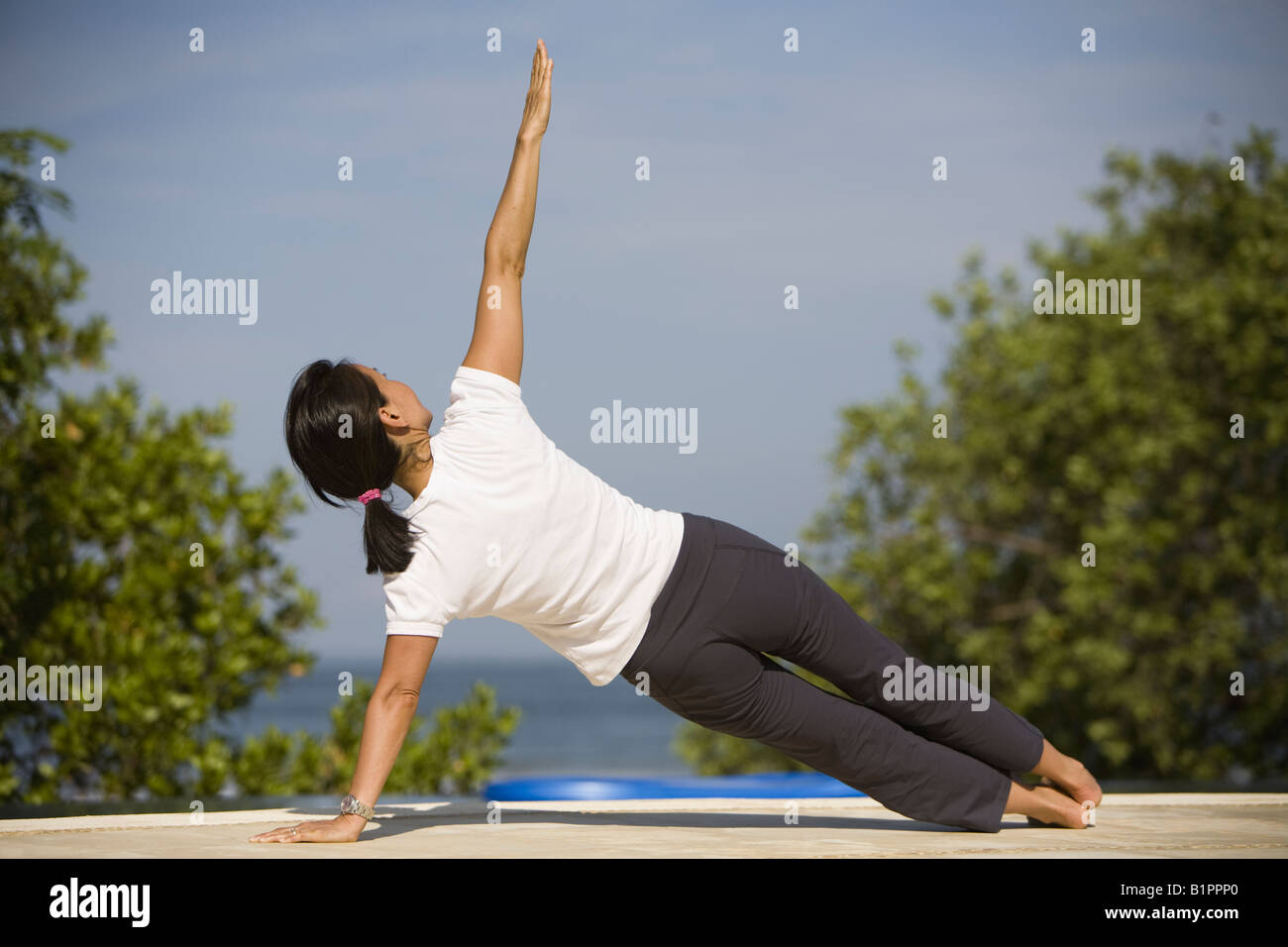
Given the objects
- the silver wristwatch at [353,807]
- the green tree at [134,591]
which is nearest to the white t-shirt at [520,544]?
the silver wristwatch at [353,807]

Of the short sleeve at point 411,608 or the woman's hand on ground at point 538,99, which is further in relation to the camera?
the woman's hand on ground at point 538,99

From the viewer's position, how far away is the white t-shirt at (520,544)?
2.44m

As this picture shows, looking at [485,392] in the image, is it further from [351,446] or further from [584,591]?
[584,591]

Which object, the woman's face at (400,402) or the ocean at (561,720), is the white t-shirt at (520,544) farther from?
the ocean at (561,720)

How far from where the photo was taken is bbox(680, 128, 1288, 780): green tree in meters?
6.64

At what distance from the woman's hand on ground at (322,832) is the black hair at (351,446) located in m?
0.49

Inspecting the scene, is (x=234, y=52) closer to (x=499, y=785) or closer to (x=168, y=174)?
(x=168, y=174)

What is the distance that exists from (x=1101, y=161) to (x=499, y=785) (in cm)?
578

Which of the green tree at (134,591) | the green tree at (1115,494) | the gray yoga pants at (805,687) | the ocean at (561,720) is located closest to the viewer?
the gray yoga pants at (805,687)

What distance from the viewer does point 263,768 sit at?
17.0 feet

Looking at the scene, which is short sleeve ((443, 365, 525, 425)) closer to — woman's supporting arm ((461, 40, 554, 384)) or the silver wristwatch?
woman's supporting arm ((461, 40, 554, 384))

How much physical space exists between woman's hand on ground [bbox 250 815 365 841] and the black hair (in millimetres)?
494
